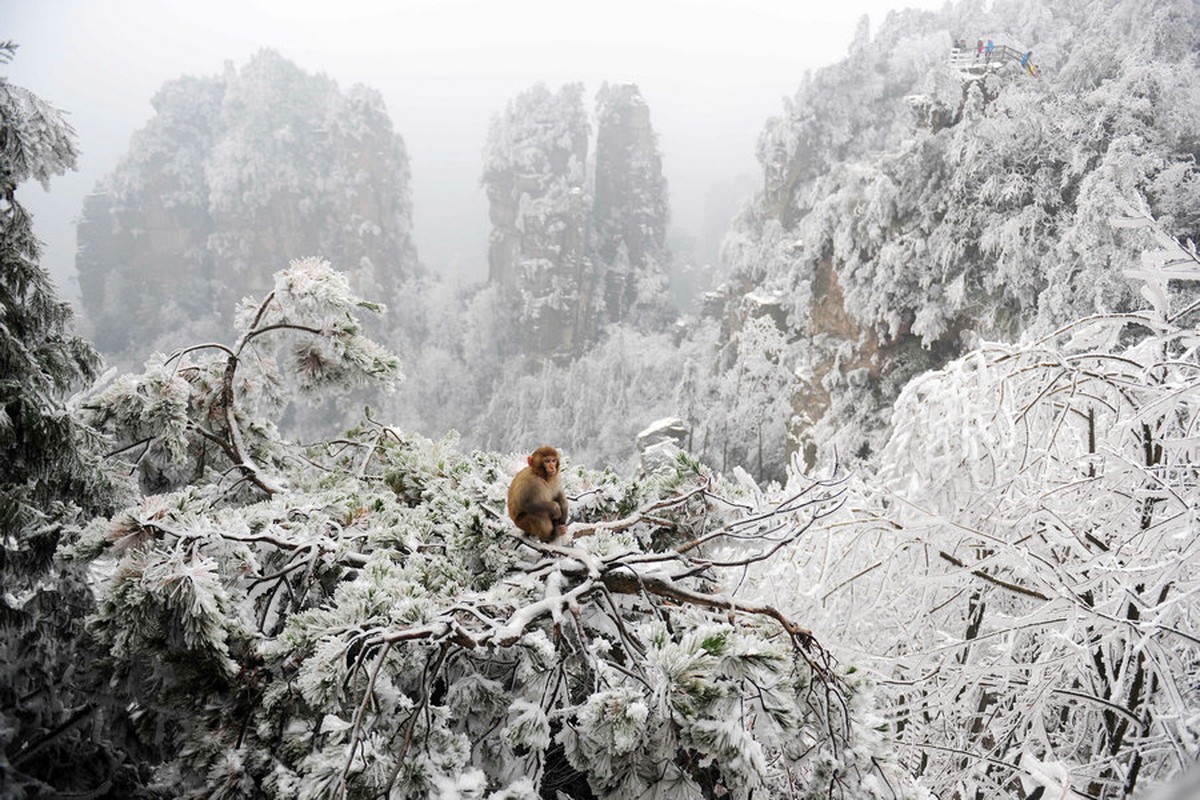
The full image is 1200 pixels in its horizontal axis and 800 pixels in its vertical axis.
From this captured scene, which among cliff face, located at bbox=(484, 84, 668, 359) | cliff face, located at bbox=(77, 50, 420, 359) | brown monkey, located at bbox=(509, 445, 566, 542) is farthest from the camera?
cliff face, located at bbox=(77, 50, 420, 359)

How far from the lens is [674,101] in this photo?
5609 centimetres

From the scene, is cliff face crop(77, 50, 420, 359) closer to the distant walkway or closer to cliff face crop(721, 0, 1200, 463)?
cliff face crop(721, 0, 1200, 463)

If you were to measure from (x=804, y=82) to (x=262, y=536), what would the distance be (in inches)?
999

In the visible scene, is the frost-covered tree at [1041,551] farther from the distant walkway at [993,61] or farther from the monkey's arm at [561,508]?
the distant walkway at [993,61]

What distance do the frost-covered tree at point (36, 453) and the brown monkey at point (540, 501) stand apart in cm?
142

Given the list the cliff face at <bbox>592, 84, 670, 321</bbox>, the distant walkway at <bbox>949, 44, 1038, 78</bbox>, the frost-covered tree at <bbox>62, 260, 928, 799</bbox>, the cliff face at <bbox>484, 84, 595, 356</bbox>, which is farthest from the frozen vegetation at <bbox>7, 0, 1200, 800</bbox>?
the cliff face at <bbox>592, 84, 670, 321</bbox>

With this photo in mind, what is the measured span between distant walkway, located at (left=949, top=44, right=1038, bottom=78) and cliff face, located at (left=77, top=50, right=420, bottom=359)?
2898 cm

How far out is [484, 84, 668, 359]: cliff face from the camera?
3050cm

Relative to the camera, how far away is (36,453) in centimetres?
237

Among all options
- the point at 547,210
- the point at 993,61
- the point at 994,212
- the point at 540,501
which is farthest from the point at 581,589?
the point at 547,210

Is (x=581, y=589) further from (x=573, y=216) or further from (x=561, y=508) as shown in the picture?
(x=573, y=216)

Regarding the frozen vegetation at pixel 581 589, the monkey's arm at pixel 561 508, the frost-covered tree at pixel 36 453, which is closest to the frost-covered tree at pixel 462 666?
the frozen vegetation at pixel 581 589

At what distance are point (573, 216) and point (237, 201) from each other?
19547 mm

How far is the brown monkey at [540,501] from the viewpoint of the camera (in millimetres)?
1923
